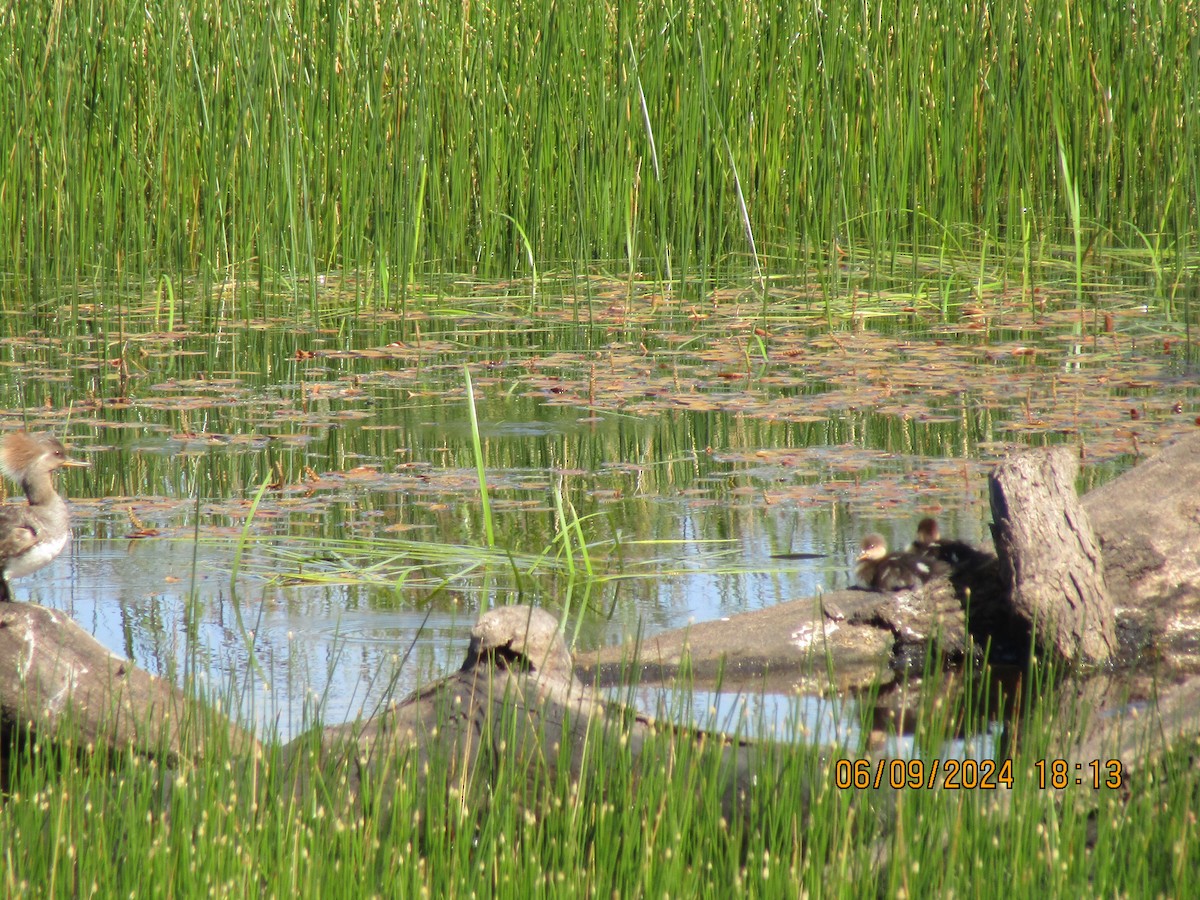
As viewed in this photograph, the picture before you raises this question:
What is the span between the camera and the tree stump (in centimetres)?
403

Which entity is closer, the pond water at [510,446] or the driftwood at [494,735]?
the driftwood at [494,735]

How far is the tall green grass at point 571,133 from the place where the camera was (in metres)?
8.38

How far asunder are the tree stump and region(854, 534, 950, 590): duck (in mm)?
222

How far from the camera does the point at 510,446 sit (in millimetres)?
6047

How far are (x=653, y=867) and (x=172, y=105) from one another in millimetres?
6590

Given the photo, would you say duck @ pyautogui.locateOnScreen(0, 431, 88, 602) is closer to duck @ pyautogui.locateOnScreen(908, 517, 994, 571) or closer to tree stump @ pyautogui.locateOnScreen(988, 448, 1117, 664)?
duck @ pyautogui.locateOnScreen(908, 517, 994, 571)

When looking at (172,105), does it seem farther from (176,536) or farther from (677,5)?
(176,536)

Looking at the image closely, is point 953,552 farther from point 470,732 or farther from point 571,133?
point 571,133

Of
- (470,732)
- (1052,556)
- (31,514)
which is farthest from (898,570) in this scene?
(31,514)

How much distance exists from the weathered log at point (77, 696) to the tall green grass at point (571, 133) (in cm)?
480
